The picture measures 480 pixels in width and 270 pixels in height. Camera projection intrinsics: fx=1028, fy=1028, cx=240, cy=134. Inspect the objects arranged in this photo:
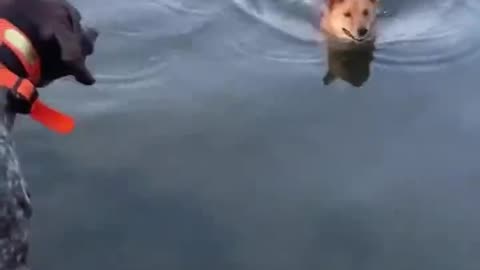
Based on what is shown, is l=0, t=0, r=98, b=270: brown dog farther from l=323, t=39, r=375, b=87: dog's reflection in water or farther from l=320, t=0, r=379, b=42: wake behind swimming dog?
l=320, t=0, r=379, b=42: wake behind swimming dog

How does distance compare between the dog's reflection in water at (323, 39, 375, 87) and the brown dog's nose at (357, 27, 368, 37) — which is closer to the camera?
the dog's reflection in water at (323, 39, 375, 87)

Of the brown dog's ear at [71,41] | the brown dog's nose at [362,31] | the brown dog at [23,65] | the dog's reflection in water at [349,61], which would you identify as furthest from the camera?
the brown dog's nose at [362,31]

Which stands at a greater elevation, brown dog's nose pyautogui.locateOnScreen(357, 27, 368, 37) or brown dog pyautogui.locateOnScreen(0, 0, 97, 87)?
brown dog pyautogui.locateOnScreen(0, 0, 97, 87)

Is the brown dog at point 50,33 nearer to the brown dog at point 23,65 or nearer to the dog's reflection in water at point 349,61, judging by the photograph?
the brown dog at point 23,65

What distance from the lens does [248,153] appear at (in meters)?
5.21

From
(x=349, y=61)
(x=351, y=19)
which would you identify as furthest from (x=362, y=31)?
(x=349, y=61)

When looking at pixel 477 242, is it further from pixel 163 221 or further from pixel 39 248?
pixel 39 248

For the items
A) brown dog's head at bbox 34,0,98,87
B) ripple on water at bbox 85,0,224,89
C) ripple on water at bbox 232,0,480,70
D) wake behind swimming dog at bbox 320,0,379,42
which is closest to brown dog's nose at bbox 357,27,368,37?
wake behind swimming dog at bbox 320,0,379,42

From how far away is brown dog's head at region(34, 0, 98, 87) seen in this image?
12.8 ft

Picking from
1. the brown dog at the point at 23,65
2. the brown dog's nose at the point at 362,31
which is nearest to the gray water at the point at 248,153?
the brown dog's nose at the point at 362,31

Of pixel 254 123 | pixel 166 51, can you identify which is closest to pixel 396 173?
pixel 254 123

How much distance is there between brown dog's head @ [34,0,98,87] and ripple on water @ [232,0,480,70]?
2.23 m

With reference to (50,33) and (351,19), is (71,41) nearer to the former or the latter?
(50,33)

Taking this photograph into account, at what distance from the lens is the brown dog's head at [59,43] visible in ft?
12.8
